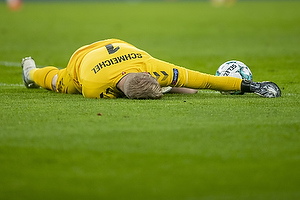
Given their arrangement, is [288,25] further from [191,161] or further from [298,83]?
[191,161]

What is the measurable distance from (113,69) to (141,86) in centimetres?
39

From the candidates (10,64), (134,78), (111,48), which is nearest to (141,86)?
(134,78)

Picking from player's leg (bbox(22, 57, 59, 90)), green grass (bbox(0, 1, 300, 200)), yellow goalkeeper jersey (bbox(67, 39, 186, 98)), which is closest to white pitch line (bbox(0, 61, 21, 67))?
green grass (bbox(0, 1, 300, 200))

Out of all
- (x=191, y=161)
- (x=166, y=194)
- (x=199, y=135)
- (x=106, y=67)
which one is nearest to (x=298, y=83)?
(x=106, y=67)

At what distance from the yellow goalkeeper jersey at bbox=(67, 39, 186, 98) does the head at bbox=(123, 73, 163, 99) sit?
184 mm

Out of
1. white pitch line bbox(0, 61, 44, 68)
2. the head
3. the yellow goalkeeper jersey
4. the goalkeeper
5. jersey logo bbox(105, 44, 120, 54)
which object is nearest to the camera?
the head

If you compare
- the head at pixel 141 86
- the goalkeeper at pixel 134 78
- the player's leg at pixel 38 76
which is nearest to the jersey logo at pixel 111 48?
the goalkeeper at pixel 134 78

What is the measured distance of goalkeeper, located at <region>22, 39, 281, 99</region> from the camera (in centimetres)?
592

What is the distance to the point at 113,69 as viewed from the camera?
6062mm

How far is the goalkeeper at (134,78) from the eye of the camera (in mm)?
5922

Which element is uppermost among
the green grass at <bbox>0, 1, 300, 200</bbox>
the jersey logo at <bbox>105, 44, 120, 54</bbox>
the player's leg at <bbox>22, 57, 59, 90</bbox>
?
the jersey logo at <bbox>105, 44, 120, 54</bbox>

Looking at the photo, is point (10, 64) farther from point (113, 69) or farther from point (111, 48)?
point (113, 69)

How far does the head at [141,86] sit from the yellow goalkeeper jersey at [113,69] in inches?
7.2

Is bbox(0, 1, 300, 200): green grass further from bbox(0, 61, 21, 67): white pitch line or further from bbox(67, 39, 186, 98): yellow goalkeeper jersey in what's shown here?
bbox(0, 61, 21, 67): white pitch line
